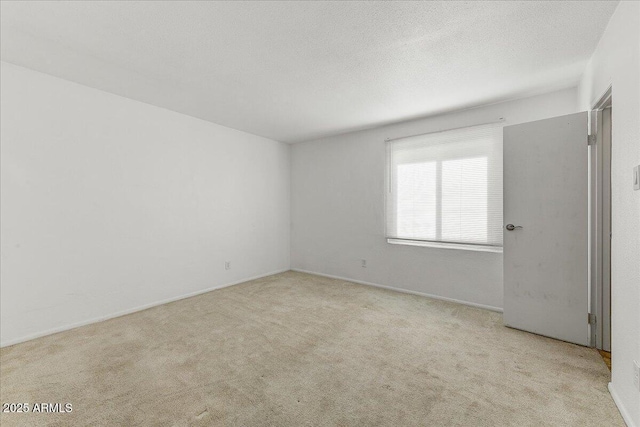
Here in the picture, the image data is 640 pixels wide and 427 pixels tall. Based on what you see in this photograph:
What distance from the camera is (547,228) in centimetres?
270

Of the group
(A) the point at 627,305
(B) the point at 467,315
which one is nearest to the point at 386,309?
(B) the point at 467,315

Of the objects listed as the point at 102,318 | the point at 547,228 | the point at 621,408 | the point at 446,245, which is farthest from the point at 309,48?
the point at 102,318

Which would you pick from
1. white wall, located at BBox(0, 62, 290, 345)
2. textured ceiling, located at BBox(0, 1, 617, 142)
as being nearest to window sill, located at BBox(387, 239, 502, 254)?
textured ceiling, located at BBox(0, 1, 617, 142)

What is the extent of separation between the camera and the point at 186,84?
2.98 meters

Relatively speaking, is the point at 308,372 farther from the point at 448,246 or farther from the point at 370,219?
the point at 370,219

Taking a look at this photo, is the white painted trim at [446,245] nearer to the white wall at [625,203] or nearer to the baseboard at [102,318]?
the white wall at [625,203]

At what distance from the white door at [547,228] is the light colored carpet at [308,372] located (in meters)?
0.24

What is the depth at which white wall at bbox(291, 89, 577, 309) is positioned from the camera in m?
3.47

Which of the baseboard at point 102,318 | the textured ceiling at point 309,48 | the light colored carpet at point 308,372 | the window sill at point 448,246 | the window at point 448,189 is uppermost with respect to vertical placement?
the textured ceiling at point 309,48

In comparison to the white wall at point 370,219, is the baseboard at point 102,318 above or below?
below

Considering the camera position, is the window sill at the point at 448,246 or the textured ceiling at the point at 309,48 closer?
the textured ceiling at the point at 309,48

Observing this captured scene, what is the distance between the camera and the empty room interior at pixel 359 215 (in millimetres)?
1795

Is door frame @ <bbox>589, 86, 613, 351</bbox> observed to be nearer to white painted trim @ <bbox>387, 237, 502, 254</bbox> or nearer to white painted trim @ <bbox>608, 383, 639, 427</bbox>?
white painted trim @ <bbox>608, 383, 639, 427</bbox>

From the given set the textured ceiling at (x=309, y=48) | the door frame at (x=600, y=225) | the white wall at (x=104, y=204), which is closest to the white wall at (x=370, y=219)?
the textured ceiling at (x=309, y=48)
